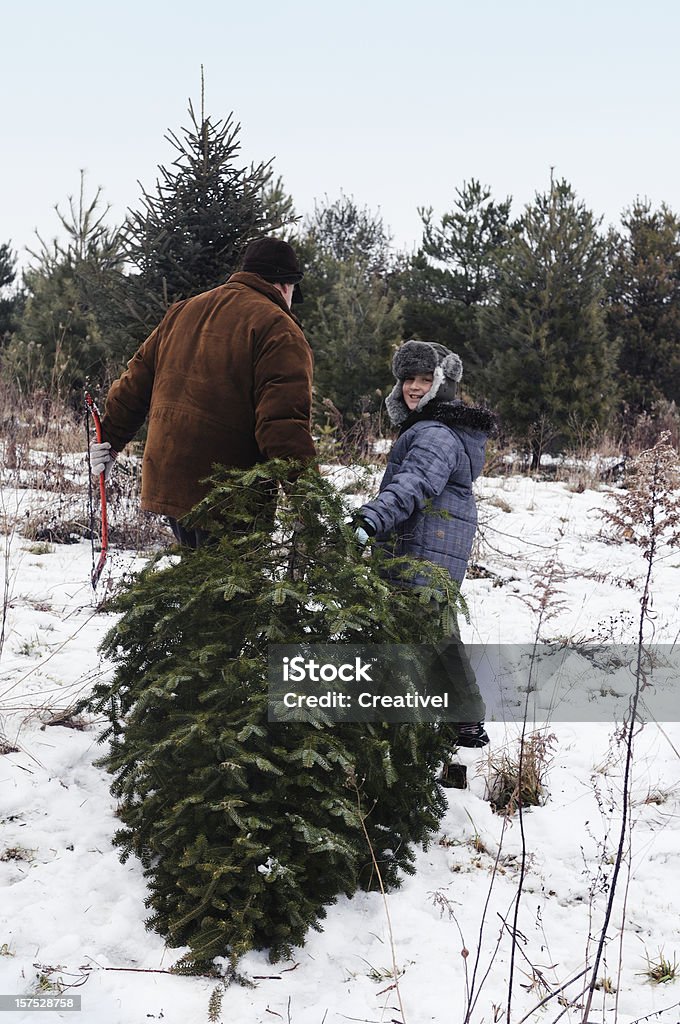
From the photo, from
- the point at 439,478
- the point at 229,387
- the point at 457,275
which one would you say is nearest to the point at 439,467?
the point at 439,478

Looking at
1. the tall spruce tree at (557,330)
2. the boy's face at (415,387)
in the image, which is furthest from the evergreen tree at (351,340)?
the boy's face at (415,387)

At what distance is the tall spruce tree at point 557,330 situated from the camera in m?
11.7

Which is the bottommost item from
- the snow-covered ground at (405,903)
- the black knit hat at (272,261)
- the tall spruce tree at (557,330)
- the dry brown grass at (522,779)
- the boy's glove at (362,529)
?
the snow-covered ground at (405,903)

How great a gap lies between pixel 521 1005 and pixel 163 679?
128 centimetres

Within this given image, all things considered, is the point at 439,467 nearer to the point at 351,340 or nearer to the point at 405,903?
the point at 405,903

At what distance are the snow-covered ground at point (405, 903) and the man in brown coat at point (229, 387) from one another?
3.38 ft

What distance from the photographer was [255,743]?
2211mm

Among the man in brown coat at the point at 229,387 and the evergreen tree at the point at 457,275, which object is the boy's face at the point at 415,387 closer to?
the man in brown coat at the point at 229,387

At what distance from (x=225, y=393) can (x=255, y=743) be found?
1.41 meters

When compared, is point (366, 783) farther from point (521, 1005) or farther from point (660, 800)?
point (660, 800)

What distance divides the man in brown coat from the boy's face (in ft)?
1.61

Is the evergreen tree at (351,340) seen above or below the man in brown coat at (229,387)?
above

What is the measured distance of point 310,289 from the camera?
14133mm

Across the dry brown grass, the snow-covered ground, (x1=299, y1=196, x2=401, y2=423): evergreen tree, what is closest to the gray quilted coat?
the snow-covered ground
